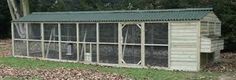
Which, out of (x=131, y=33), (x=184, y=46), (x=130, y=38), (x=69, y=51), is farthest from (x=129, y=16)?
(x=69, y=51)

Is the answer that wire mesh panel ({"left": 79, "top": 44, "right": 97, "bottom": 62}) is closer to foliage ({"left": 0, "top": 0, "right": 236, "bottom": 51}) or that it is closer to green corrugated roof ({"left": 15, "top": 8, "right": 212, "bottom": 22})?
green corrugated roof ({"left": 15, "top": 8, "right": 212, "bottom": 22})

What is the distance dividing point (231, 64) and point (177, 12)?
3138 mm

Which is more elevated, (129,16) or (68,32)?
(129,16)

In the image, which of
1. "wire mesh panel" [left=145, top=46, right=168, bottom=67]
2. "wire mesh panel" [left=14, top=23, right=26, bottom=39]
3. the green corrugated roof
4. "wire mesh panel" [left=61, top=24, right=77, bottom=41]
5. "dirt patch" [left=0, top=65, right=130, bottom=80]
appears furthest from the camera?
"wire mesh panel" [left=14, top=23, right=26, bottom=39]

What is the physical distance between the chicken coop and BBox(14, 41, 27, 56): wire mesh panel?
0.10m

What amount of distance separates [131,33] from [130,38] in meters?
0.19

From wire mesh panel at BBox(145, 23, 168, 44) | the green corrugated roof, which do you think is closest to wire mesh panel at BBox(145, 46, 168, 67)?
wire mesh panel at BBox(145, 23, 168, 44)

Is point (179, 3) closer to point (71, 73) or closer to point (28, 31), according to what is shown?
point (28, 31)

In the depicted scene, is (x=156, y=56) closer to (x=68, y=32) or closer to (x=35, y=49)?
(x=68, y=32)

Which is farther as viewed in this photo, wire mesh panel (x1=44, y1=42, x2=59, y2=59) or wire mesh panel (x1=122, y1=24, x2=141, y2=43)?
wire mesh panel (x1=44, y1=42, x2=59, y2=59)

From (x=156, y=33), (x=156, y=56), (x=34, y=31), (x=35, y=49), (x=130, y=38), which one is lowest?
(x=156, y=56)

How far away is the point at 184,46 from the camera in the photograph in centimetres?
1347

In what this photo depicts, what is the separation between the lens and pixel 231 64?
15.3m

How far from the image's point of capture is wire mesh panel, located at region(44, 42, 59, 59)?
54.9 feet
